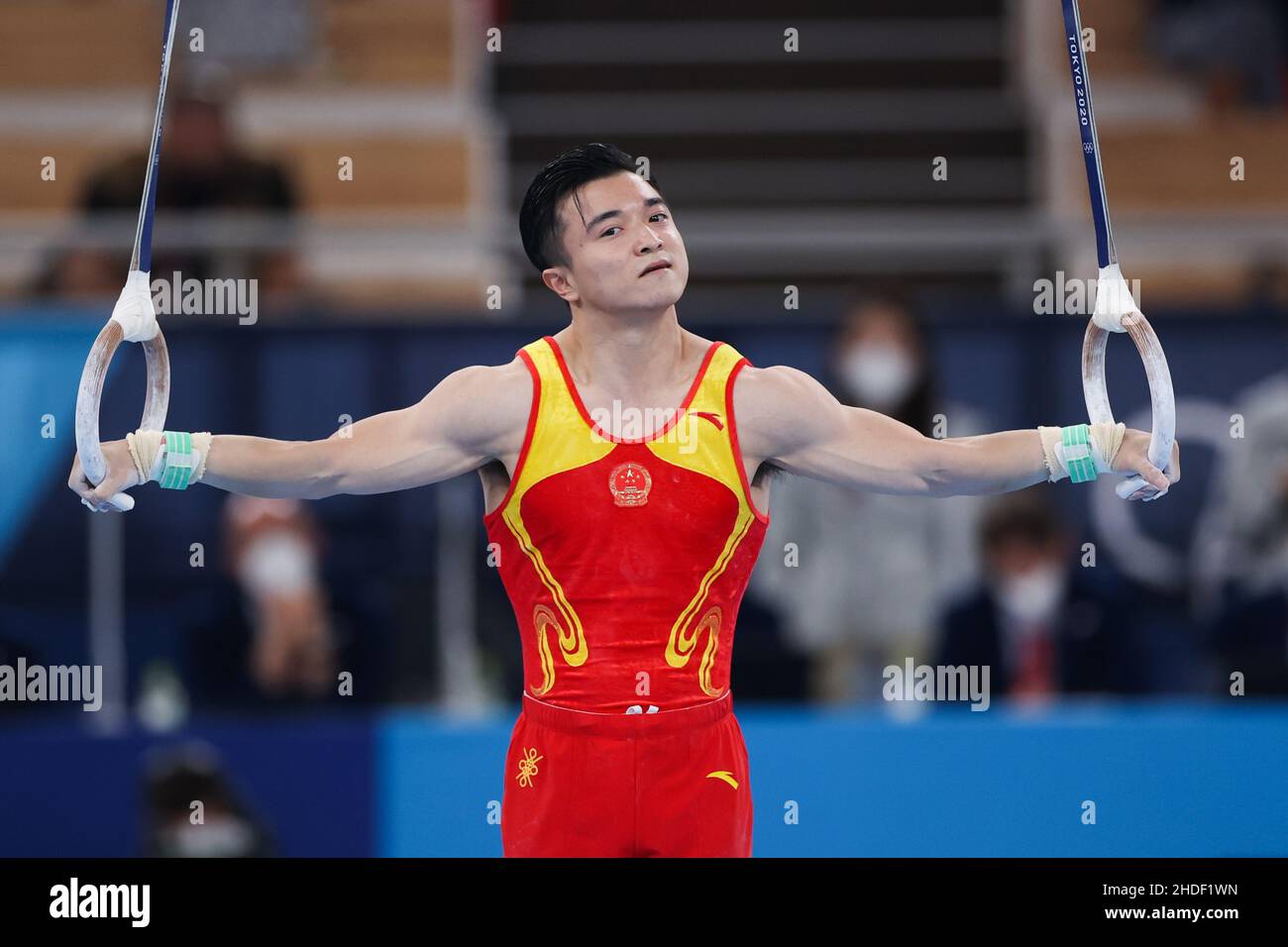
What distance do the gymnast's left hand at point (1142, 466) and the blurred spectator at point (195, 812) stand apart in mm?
3748

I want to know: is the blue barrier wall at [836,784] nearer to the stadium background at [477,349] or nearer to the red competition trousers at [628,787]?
the stadium background at [477,349]

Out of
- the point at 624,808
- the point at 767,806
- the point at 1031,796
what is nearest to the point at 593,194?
the point at 624,808

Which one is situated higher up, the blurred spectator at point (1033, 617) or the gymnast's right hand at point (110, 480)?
the gymnast's right hand at point (110, 480)

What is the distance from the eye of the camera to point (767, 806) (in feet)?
21.5

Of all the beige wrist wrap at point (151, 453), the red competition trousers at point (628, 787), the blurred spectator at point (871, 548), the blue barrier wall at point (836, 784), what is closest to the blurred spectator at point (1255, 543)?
the blue barrier wall at point (836, 784)

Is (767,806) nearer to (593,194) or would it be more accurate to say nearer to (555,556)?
(555,556)

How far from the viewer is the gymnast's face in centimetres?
446

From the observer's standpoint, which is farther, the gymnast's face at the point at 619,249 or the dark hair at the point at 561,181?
the dark hair at the point at 561,181

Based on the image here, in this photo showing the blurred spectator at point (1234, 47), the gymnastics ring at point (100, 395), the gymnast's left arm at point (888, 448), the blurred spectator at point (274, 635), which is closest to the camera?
the gymnastics ring at point (100, 395)

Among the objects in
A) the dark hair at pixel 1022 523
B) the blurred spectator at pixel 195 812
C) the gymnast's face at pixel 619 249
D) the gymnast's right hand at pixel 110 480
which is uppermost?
the gymnast's face at pixel 619 249

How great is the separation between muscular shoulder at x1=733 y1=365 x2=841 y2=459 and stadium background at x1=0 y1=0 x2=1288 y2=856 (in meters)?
2.40

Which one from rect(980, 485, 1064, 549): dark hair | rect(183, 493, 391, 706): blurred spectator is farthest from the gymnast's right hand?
rect(980, 485, 1064, 549): dark hair

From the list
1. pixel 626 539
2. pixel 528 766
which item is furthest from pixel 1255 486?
pixel 528 766

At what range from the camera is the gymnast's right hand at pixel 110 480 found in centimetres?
433
